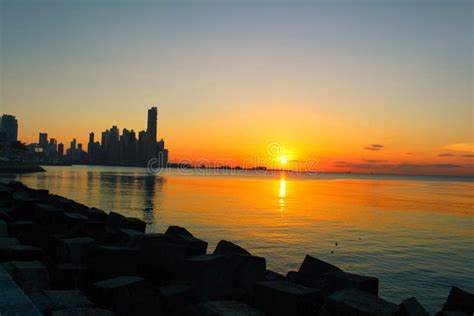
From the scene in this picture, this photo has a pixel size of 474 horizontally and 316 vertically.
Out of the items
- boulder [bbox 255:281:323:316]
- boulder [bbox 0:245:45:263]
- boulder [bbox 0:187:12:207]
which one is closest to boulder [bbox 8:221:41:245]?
boulder [bbox 0:245:45:263]

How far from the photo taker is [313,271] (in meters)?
8.53

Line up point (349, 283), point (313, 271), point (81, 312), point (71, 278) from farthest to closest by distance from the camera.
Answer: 1. point (313, 271)
2. point (71, 278)
3. point (349, 283)
4. point (81, 312)

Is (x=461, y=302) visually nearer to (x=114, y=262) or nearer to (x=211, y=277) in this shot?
(x=211, y=277)

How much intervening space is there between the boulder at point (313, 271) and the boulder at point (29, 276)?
5.00m

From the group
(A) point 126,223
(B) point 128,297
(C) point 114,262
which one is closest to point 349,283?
(B) point 128,297

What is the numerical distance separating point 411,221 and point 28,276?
85.5 feet

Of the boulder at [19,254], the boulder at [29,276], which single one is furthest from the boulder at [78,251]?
the boulder at [29,276]

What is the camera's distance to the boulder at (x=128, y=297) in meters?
5.51

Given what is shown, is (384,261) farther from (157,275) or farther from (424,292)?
(157,275)

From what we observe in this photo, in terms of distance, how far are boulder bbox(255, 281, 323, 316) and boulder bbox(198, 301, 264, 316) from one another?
667mm

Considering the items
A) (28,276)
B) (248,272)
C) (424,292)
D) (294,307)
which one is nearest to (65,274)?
(28,276)

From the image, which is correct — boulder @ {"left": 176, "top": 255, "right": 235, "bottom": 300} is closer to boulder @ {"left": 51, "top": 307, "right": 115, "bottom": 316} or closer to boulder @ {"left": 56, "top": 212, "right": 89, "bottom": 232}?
boulder @ {"left": 51, "top": 307, "right": 115, "bottom": 316}

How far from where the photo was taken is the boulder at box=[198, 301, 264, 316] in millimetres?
5094

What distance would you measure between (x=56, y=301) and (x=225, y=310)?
2.23 m
